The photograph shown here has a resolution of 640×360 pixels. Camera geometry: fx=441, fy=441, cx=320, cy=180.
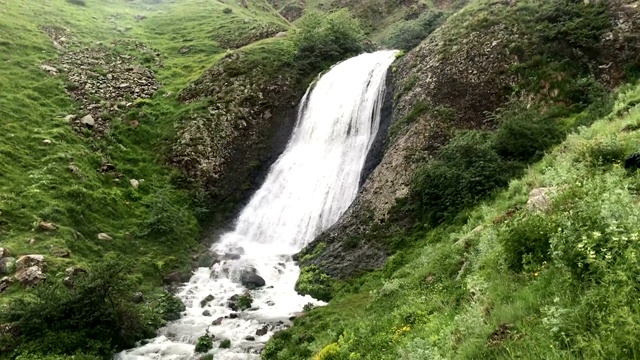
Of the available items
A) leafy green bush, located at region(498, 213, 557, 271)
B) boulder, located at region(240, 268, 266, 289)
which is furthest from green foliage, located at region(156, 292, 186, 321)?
leafy green bush, located at region(498, 213, 557, 271)

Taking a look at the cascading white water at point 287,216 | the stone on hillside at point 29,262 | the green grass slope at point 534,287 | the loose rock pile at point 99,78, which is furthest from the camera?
the loose rock pile at point 99,78

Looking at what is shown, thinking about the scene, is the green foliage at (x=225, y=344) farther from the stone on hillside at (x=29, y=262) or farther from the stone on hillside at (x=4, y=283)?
the stone on hillside at (x=4, y=283)

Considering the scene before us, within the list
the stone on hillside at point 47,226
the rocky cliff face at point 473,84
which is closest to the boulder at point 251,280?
the rocky cliff face at point 473,84

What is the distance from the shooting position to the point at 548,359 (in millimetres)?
4176

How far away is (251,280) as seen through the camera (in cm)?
1981

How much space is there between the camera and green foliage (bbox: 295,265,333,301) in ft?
57.9

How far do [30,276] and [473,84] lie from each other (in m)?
22.1

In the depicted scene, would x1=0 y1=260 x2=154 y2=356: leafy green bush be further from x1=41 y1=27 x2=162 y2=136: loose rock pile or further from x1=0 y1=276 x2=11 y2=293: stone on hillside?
x1=41 y1=27 x2=162 y2=136: loose rock pile

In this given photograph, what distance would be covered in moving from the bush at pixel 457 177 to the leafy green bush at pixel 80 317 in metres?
12.0

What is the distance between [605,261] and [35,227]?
2097 cm

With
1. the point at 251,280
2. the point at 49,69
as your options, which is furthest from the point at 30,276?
the point at 49,69

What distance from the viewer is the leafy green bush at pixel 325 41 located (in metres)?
38.8

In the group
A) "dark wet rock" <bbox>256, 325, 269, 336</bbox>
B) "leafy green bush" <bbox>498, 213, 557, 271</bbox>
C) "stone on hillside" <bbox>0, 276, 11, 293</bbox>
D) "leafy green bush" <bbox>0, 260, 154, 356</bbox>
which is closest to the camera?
"leafy green bush" <bbox>498, 213, 557, 271</bbox>

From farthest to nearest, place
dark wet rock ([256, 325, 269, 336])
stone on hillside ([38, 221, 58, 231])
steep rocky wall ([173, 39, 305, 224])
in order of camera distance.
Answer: steep rocky wall ([173, 39, 305, 224]) → stone on hillside ([38, 221, 58, 231]) → dark wet rock ([256, 325, 269, 336])
